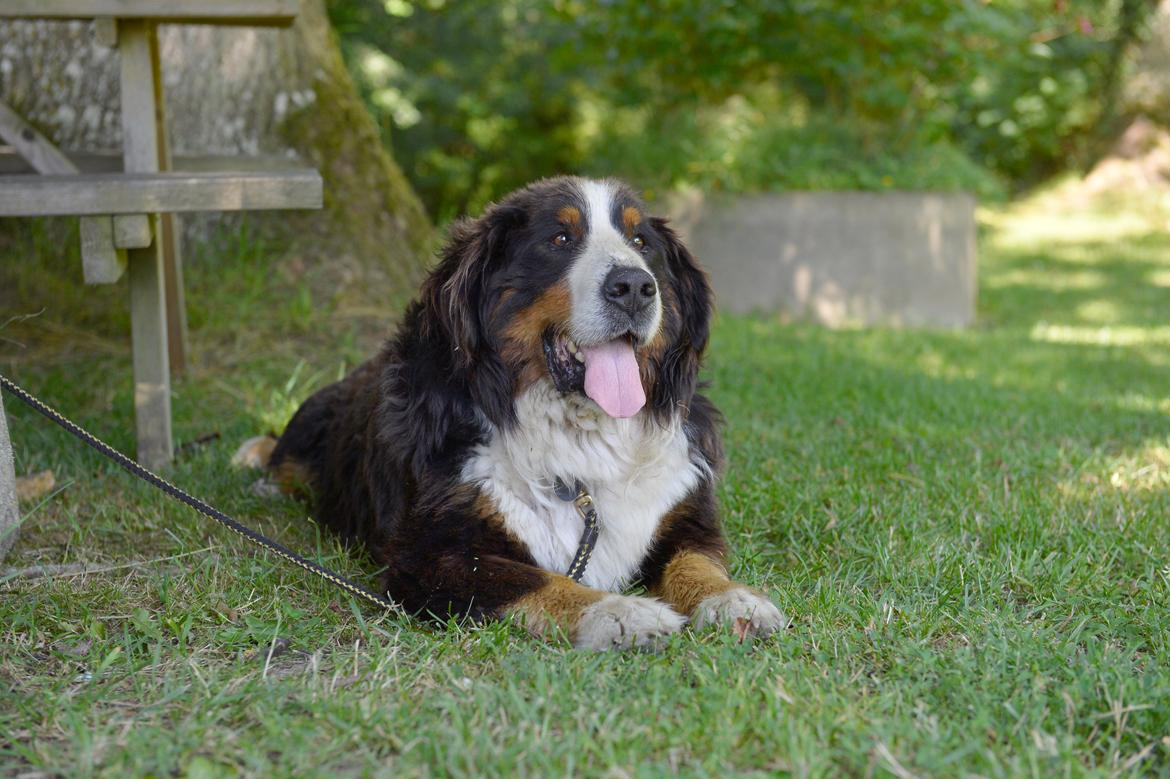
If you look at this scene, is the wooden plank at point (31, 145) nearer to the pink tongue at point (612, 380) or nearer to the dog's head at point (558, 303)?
the dog's head at point (558, 303)

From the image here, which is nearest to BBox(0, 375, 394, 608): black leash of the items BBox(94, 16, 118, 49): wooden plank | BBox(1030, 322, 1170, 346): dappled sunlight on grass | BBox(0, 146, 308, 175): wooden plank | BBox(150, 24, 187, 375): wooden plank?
BBox(94, 16, 118, 49): wooden plank

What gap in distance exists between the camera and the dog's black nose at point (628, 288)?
3199mm

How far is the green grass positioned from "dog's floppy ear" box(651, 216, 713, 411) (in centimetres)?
63

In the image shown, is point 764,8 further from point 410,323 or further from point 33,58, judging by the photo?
point 410,323

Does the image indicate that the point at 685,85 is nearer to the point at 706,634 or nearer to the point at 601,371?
the point at 601,371

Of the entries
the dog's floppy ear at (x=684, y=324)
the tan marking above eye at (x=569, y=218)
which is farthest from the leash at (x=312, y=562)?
the tan marking above eye at (x=569, y=218)

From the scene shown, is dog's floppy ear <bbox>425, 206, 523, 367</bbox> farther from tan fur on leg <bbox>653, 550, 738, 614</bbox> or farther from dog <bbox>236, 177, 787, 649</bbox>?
tan fur on leg <bbox>653, 550, 738, 614</bbox>

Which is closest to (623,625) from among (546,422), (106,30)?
(546,422)

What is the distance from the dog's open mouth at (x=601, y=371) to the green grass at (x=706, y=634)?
2.34ft

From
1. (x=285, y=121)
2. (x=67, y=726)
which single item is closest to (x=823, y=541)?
(x=67, y=726)

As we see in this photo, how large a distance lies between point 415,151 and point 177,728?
992 cm

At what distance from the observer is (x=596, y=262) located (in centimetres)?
328

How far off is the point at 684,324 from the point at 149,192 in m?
2.03

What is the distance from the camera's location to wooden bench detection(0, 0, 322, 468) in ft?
13.4
